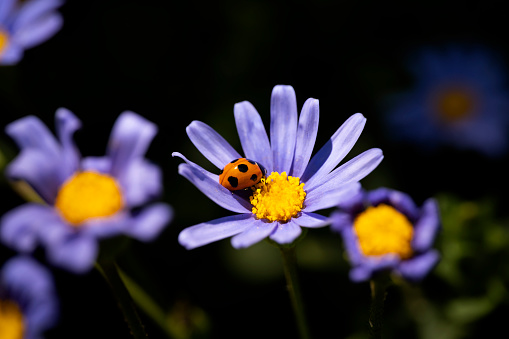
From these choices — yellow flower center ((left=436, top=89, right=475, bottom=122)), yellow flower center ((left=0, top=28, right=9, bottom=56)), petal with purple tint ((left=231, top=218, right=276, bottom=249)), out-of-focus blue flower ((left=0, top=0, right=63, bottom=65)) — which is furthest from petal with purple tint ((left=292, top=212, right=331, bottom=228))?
yellow flower center ((left=436, top=89, right=475, bottom=122))

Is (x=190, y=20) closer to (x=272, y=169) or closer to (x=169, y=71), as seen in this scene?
(x=169, y=71)

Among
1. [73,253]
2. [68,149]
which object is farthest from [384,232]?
[68,149]

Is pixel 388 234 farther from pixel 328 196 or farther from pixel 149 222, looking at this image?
pixel 149 222

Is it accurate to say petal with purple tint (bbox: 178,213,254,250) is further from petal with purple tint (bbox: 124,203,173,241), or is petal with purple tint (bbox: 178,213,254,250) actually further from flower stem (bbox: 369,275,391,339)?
flower stem (bbox: 369,275,391,339)

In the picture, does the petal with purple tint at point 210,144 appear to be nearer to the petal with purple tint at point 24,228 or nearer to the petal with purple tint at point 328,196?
the petal with purple tint at point 328,196

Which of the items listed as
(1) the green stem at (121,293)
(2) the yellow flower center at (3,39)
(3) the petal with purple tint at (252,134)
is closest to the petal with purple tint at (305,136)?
(3) the petal with purple tint at (252,134)

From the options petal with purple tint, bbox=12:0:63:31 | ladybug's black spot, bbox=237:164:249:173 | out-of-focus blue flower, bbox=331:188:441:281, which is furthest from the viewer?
petal with purple tint, bbox=12:0:63:31
